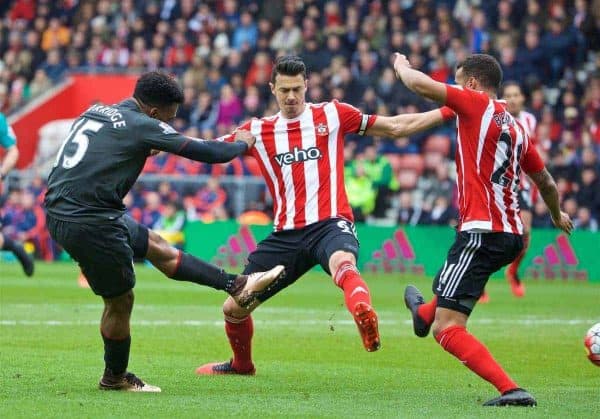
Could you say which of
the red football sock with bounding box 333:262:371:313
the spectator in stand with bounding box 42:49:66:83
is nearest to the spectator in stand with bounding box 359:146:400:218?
the spectator in stand with bounding box 42:49:66:83

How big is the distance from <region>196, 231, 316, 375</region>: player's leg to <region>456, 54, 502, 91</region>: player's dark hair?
178 centimetres

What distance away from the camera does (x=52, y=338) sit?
37.0ft

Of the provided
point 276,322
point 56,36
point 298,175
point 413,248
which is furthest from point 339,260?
point 56,36

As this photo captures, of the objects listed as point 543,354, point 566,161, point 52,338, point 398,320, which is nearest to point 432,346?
point 543,354

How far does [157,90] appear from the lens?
8.04 m

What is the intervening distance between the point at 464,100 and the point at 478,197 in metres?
0.66

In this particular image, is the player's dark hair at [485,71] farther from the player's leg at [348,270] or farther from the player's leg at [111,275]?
the player's leg at [111,275]

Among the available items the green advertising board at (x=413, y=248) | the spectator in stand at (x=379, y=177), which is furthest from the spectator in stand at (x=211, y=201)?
the spectator in stand at (x=379, y=177)

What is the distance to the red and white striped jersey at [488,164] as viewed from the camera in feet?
26.4

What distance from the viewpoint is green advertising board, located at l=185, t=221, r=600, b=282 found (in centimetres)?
2097

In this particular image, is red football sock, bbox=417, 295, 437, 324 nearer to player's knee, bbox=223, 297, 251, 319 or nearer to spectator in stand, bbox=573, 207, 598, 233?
player's knee, bbox=223, 297, 251, 319

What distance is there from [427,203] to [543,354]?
40.5ft

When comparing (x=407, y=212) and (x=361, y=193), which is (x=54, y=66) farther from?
(x=407, y=212)

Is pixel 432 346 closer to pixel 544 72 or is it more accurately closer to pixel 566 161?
pixel 566 161
